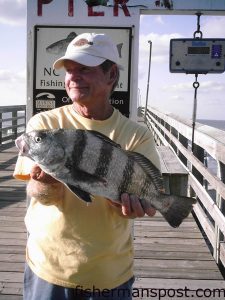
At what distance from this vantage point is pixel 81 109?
8.20ft

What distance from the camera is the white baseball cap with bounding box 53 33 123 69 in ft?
7.93

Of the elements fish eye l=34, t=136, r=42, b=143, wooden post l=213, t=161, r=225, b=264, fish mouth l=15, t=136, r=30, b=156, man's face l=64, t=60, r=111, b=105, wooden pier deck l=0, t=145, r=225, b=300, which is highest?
man's face l=64, t=60, r=111, b=105

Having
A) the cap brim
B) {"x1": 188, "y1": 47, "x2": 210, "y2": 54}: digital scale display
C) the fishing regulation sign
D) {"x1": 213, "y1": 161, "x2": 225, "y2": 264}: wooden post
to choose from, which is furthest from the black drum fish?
{"x1": 188, "y1": 47, "x2": 210, "y2": 54}: digital scale display

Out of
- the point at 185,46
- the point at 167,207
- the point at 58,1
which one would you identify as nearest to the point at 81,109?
the point at 167,207

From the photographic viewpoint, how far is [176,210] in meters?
2.36

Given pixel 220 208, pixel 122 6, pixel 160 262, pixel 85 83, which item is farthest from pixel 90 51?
pixel 160 262

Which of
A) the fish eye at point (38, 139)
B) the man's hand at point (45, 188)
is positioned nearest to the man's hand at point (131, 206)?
the man's hand at point (45, 188)

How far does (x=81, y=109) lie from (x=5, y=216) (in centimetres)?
464

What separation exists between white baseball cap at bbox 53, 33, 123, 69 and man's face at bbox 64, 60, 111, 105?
49mm

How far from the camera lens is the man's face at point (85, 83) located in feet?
7.95

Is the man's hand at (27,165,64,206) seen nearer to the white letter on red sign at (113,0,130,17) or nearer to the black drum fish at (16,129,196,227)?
the black drum fish at (16,129,196,227)

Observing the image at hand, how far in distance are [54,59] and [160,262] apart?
2306 mm

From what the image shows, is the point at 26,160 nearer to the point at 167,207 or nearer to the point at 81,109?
the point at 81,109

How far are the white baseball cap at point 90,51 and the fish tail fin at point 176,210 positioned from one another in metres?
0.81
